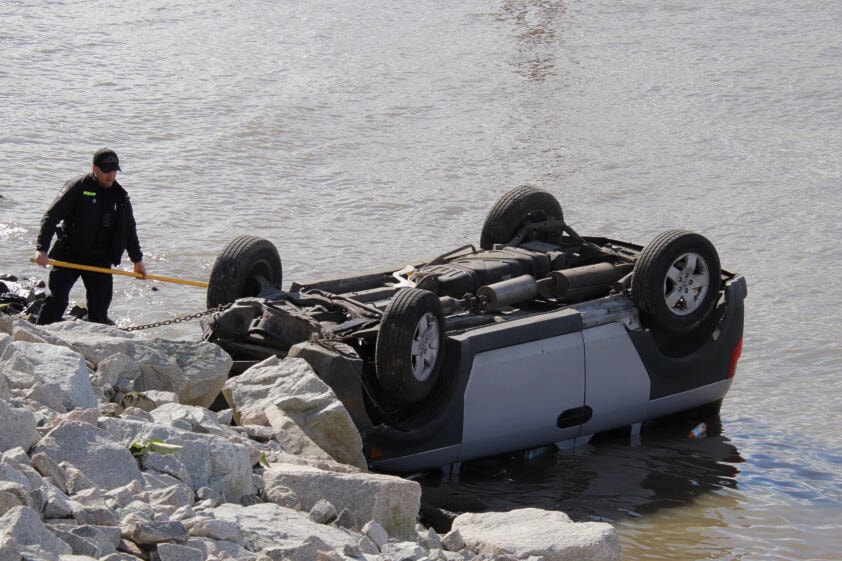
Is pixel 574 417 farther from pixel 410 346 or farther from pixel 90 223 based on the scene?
pixel 90 223

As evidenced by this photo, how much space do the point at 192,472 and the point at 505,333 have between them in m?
2.77

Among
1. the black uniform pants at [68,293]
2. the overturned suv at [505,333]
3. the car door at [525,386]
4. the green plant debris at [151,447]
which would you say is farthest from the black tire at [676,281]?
the green plant debris at [151,447]

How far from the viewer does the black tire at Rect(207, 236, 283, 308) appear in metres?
8.85

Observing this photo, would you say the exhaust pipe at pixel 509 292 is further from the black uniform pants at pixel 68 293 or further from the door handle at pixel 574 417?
the black uniform pants at pixel 68 293

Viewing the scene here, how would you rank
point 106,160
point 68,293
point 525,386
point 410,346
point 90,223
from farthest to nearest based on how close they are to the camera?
point 68,293, point 90,223, point 106,160, point 525,386, point 410,346

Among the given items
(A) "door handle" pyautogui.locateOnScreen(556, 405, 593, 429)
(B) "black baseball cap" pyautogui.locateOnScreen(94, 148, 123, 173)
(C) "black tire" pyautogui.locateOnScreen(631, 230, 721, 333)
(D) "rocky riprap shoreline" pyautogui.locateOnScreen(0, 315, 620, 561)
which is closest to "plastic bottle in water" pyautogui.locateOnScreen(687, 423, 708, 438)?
(C) "black tire" pyautogui.locateOnScreen(631, 230, 721, 333)

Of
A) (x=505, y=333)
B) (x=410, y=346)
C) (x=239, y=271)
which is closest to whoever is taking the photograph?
(x=410, y=346)

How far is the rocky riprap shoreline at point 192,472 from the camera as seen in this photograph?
201 inches

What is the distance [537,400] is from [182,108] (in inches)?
513

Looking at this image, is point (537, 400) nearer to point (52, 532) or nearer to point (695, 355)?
point (695, 355)

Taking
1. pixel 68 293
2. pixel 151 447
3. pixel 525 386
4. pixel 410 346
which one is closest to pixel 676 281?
pixel 525 386

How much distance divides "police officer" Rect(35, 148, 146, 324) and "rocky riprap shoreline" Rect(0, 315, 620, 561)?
1.60 meters

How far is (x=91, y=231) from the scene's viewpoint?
9422 millimetres

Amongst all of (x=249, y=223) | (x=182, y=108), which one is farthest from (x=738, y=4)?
(x=249, y=223)
